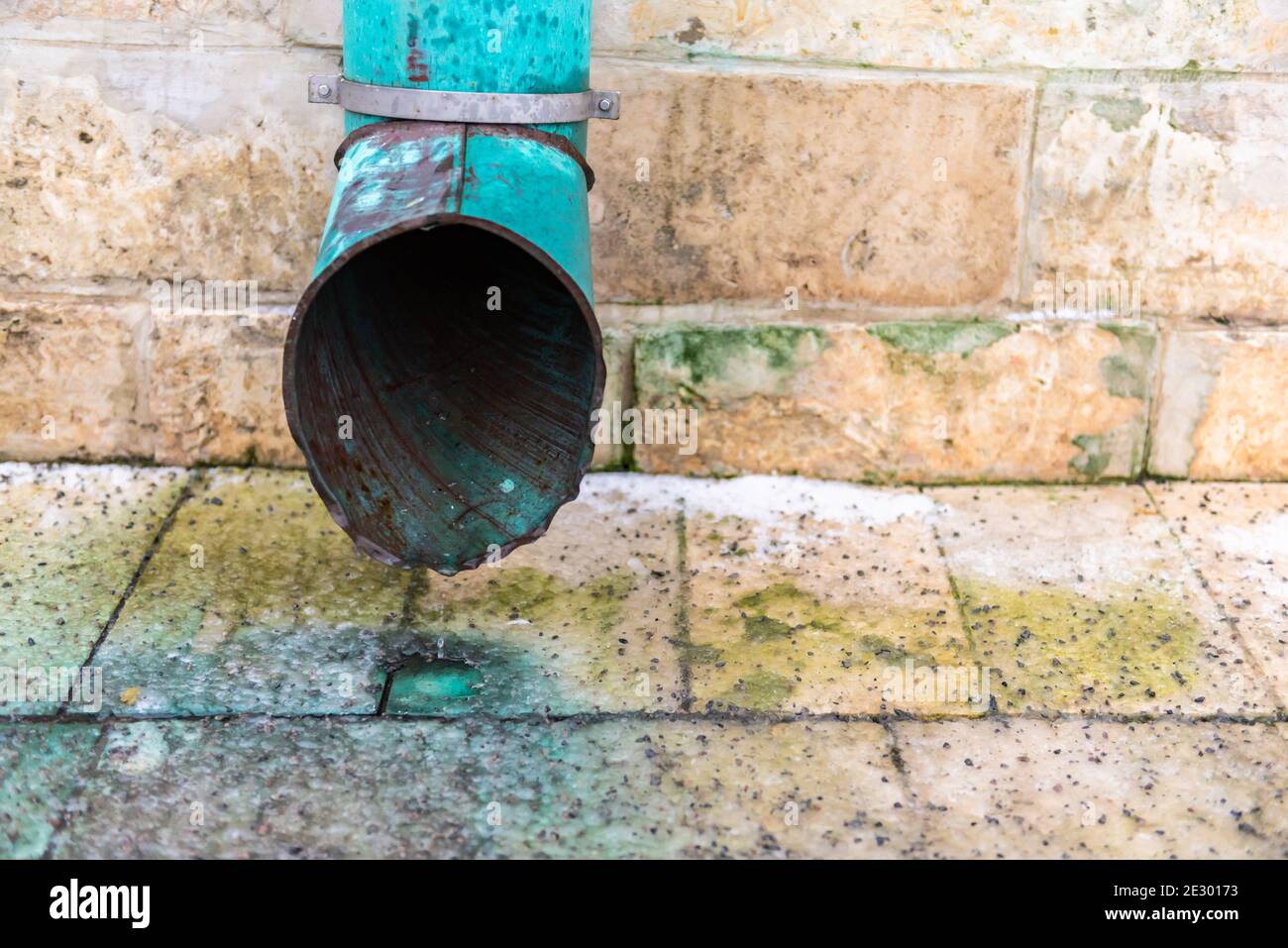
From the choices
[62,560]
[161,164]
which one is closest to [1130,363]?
[161,164]

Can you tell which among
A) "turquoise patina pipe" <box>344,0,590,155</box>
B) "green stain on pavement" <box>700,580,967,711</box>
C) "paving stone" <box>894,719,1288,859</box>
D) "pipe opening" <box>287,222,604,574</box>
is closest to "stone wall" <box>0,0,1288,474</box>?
"pipe opening" <box>287,222,604,574</box>

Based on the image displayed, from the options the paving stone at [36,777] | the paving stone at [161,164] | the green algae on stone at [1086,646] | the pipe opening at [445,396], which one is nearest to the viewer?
the paving stone at [36,777]

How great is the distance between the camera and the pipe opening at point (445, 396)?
2594 millimetres

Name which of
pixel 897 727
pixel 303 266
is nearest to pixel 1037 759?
pixel 897 727

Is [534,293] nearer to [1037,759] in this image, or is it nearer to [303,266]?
[303,266]

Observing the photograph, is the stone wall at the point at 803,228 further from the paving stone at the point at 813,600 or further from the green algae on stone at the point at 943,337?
the paving stone at the point at 813,600

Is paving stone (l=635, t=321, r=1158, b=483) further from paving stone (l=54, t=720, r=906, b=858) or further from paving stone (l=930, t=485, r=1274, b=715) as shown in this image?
paving stone (l=54, t=720, r=906, b=858)

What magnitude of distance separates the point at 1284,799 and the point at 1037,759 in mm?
429

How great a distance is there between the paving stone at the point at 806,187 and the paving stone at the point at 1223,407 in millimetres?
501

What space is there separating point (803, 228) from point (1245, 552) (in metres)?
1.32

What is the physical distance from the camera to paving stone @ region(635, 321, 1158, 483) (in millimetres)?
3393

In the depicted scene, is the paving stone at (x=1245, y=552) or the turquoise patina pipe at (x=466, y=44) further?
the paving stone at (x=1245, y=552)

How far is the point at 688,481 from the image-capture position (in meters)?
3.47

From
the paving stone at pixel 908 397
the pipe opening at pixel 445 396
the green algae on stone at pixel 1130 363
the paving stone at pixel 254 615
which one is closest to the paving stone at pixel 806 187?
the paving stone at pixel 908 397
